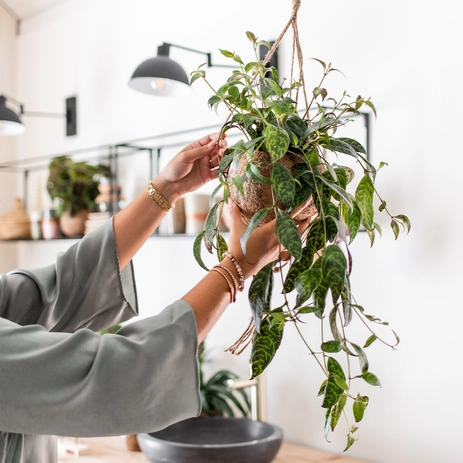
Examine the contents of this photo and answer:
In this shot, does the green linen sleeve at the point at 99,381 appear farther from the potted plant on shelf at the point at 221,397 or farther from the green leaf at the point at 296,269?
the potted plant on shelf at the point at 221,397

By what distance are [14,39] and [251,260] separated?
2.87 metres

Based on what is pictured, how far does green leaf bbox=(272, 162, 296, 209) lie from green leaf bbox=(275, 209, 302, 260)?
→ 0.03 metres

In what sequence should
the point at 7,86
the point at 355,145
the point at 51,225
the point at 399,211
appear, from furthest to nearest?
the point at 7,86 < the point at 51,225 < the point at 399,211 < the point at 355,145

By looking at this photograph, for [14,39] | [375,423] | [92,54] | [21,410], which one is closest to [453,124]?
[375,423]

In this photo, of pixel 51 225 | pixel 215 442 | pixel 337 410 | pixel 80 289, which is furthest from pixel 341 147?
pixel 51 225

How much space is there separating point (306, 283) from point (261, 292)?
0.13 meters

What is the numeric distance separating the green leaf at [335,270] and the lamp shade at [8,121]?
2.04 meters

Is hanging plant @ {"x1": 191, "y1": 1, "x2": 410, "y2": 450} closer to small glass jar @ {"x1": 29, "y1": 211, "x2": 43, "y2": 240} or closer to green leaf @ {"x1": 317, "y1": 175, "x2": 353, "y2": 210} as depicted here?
green leaf @ {"x1": 317, "y1": 175, "x2": 353, "y2": 210}

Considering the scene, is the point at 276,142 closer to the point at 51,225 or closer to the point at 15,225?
the point at 51,225

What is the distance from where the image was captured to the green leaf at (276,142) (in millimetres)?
848

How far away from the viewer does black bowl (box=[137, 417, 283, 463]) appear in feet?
5.40

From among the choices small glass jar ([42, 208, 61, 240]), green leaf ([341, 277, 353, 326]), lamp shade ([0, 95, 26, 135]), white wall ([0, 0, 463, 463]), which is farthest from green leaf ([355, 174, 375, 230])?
small glass jar ([42, 208, 61, 240])

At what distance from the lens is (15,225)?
2994 millimetres

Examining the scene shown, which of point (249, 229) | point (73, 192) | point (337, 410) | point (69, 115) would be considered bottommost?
point (337, 410)
